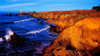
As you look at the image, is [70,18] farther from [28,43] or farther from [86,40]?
[86,40]

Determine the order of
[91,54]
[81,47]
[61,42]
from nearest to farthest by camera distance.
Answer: [91,54]
[81,47]
[61,42]

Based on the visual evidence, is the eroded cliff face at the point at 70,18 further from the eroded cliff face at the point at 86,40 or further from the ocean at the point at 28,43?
the ocean at the point at 28,43

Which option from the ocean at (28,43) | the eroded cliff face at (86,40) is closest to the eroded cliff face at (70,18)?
the eroded cliff face at (86,40)

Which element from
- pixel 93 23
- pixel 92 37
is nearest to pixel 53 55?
pixel 92 37

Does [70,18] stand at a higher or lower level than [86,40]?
higher

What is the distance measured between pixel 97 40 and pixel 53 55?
2.92 m

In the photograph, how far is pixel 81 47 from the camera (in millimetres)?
5266

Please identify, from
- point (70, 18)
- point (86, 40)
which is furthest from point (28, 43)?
point (70, 18)

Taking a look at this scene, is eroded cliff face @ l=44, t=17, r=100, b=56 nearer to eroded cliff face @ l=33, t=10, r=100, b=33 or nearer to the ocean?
eroded cliff face @ l=33, t=10, r=100, b=33

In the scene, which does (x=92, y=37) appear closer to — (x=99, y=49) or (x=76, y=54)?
(x=99, y=49)

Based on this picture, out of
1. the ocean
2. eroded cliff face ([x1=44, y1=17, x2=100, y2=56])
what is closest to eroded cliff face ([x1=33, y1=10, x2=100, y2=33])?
eroded cliff face ([x1=44, y1=17, x2=100, y2=56])

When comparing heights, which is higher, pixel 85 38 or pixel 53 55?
pixel 85 38

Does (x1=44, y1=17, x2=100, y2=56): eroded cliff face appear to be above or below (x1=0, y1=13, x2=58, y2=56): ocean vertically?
above

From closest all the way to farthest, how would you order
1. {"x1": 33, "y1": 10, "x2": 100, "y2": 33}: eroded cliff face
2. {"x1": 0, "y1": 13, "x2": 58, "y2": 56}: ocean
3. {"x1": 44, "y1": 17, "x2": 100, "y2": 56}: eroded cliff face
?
{"x1": 44, "y1": 17, "x2": 100, "y2": 56}: eroded cliff face, {"x1": 0, "y1": 13, "x2": 58, "y2": 56}: ocean, {"x1": 33, "y1": 10, "x2": 100, "y2": 33}: eroded cliff face
